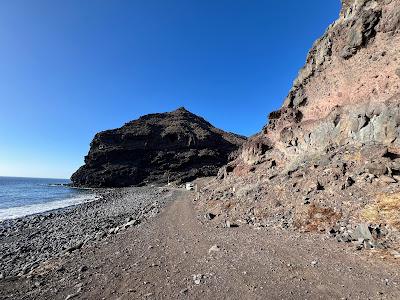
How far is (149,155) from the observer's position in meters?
123

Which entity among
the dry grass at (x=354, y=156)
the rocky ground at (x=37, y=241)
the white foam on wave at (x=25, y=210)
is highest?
the dry grass at (x=354, y=156)

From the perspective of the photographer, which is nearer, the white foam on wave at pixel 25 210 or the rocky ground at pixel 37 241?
the rocky ground at pixel 37 241

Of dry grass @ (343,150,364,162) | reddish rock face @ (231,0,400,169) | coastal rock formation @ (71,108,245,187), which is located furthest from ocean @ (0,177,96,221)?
dry grass @ (343,150,364,162)

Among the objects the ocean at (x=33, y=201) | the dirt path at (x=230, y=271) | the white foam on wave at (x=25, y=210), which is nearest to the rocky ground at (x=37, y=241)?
the dirt path at (x=230, y=271)

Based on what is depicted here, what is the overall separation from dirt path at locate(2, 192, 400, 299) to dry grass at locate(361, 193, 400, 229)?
248 cm

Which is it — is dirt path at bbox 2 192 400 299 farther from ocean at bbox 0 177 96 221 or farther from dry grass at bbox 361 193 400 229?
ocean at bbox 0 177 96 221

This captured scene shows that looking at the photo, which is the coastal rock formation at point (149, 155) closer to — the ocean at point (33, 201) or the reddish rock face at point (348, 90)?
the ocean at point (33, 201)

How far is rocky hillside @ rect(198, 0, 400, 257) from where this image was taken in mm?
15438

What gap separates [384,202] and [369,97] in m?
11.1

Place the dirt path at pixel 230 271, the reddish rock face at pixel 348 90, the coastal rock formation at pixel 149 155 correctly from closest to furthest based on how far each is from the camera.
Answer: the dirt path at pixel 230 271
the reddish rock face at pixel 348 90
the coastal rock formation at pixel 149 155

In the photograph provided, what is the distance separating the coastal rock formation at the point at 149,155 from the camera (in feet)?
373

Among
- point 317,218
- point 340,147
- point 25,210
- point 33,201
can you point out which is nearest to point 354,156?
point 340,147

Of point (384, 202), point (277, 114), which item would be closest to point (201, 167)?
point (277, 114)

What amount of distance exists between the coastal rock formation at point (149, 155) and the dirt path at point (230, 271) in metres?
89.8
